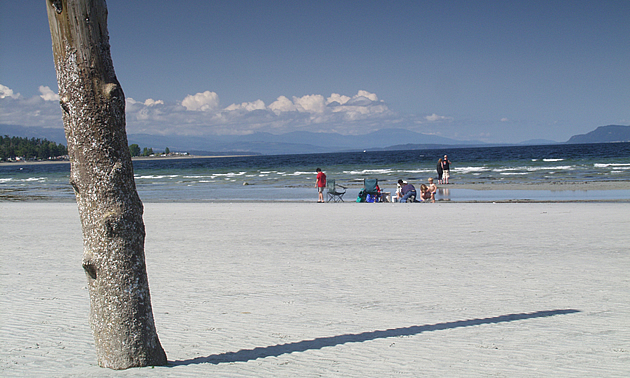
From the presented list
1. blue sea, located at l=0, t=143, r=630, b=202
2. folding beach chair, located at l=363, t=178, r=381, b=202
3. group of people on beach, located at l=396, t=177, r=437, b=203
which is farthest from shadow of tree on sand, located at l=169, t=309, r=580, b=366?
blue sea, located at l=0, t=143, r=630, b=202

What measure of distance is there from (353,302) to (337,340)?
1389mm

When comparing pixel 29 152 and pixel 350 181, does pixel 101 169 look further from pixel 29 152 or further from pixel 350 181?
pixel 29 152

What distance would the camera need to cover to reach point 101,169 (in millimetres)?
3354

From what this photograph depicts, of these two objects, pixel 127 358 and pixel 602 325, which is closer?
pixel 127 358

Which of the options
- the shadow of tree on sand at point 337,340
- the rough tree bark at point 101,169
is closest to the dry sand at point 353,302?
the shadow of tree on sand at point 337,340

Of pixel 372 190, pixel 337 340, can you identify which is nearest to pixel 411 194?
pixel 372 190

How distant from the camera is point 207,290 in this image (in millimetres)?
6512

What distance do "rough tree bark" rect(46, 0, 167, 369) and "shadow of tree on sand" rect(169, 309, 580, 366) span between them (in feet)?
2.40

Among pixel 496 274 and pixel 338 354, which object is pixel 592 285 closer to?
pixel 496 274

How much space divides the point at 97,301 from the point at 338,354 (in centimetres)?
190

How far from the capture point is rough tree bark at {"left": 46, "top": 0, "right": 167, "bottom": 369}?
10.9ft

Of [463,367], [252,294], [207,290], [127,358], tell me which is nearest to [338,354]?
[463,367]

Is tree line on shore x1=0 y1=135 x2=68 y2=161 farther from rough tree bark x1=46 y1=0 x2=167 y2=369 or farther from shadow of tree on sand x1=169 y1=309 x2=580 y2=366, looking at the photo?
rough tree bark x1=46 y1=0 x2=167 y2=369

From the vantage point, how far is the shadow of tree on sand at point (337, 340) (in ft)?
13.5
